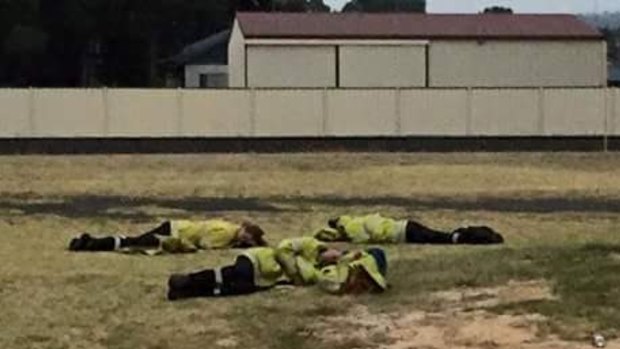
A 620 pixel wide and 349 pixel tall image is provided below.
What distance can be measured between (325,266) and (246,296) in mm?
1326

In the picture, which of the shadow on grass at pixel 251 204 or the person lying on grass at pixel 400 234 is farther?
the shadow on grass at pixel 251 204

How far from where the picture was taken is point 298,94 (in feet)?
161

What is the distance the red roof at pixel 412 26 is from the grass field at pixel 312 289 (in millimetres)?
21204

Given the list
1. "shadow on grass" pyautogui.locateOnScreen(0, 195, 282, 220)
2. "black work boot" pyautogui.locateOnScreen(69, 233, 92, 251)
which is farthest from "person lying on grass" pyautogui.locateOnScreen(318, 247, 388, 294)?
"shadow on grass" pyautogui.locateOnScreen(0, 195, 282, 220)

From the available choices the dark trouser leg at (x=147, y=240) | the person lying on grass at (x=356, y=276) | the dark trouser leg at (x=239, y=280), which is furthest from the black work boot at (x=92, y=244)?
the person lying on grass at (x=356, y=276)

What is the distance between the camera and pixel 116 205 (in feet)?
91.4

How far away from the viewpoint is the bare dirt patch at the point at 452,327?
11.3m

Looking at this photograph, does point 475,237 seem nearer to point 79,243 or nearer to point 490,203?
point 79,243

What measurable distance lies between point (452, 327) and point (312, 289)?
2.90 metres

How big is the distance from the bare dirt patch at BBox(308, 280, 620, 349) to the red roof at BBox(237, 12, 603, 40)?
4320 centimetres

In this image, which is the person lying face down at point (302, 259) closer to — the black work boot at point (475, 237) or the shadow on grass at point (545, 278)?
the shadow on grass at point (545, 278)

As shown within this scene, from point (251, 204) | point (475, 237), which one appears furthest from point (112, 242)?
point (251, 204)

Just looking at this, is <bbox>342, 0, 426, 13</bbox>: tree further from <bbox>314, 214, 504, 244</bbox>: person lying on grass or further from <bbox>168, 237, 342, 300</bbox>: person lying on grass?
<bbox>168, 237, 342, 300</bbox>: person lying on grass

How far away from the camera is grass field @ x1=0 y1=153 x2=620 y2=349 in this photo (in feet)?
39.4
